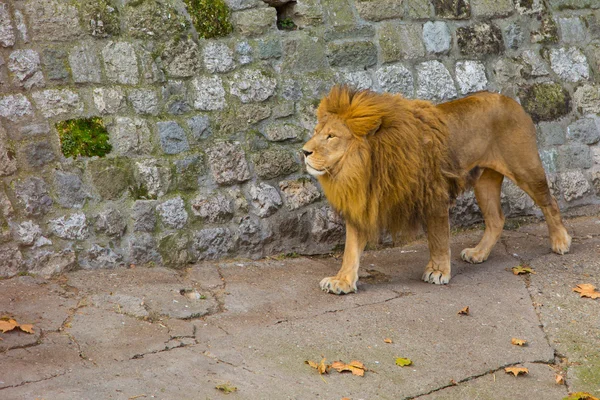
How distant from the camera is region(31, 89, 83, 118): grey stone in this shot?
552 centimetres

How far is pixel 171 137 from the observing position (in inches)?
233

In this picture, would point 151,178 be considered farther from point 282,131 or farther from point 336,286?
point 336,286

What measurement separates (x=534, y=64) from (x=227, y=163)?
125 inches

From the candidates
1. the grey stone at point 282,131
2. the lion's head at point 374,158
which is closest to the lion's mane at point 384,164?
the lion's head at point 374,158

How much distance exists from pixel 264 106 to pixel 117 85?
3.72 feet

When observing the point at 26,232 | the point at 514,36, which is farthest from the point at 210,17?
the point at 514,36

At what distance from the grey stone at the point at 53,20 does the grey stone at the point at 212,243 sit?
5.52 ft

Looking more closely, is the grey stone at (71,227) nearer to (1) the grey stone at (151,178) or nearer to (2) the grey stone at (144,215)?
(2) the grey stone at (144,215)

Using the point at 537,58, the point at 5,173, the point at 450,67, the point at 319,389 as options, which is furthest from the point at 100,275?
the point at 537,58

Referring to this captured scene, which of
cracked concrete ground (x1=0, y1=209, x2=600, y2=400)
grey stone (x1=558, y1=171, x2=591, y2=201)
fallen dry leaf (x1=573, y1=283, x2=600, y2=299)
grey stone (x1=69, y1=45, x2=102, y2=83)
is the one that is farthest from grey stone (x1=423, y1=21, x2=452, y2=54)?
grey stone (x1=69, y1=45, x2=102, y2=83)

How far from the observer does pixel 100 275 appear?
559 centimetres

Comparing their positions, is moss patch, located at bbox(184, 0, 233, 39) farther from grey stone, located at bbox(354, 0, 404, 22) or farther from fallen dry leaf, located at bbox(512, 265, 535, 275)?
fallen dry leaf, located at bbox(512, 265, 535, 275)

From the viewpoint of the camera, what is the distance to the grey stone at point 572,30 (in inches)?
300

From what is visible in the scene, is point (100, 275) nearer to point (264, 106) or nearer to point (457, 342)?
point (264, 106)
